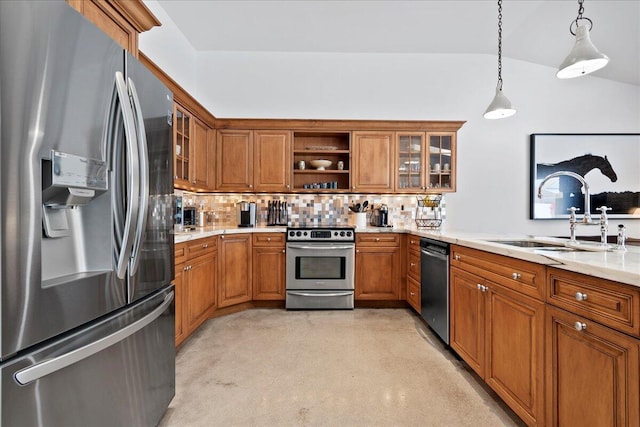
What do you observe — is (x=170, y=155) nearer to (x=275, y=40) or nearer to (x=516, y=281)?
(x=516, y=281)

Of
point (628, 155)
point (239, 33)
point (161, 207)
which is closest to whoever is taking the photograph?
point (161, 207)

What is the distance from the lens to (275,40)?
158 inches

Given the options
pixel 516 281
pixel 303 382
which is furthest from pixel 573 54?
pixel 303 382

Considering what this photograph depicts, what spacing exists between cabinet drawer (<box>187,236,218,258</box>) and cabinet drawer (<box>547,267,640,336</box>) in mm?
2450

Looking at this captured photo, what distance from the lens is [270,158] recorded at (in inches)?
158

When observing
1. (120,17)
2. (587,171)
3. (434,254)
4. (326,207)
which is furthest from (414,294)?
(120,17)

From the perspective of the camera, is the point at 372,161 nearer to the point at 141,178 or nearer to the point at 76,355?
the point at 141,178

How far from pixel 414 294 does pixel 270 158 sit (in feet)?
7.66

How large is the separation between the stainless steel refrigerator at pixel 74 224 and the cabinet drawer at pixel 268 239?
87.4 inches

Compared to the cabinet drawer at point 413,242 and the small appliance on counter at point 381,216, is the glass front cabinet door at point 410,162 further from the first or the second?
the cabinet drawer at point 413,242

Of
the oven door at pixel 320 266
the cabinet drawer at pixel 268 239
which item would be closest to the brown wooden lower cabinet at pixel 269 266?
the cabinet drawer at pixel 268 239

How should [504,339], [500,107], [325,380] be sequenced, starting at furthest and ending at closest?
1. [500,107]
2. [325,380]
3. [504,339]

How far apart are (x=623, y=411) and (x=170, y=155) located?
2124 mm

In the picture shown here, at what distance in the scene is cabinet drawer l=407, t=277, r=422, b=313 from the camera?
330 centimetres
